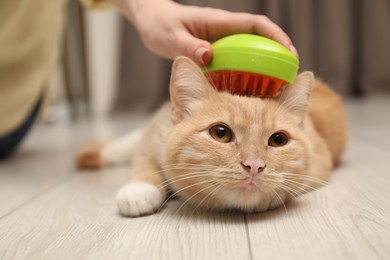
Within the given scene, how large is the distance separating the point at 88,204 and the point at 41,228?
0.67ft

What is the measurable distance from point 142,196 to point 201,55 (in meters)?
0.36

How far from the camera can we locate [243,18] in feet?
3.63

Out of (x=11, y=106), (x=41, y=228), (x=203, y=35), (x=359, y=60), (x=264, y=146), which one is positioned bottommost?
(x=359, y=60)

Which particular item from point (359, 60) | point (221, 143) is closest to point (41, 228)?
point (221, 143)

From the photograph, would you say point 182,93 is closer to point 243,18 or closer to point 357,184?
point 243,18

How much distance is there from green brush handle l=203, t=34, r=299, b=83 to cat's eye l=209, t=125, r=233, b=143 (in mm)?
136

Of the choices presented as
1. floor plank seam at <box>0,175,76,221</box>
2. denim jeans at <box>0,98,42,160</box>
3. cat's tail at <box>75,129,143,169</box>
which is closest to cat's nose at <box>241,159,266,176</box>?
floor plank seam at <box>0,175,76,221</box>

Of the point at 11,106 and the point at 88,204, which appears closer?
the point at 88,204

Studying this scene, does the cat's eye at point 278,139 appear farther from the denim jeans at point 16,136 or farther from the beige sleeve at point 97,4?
the denim jeans at point 16,136

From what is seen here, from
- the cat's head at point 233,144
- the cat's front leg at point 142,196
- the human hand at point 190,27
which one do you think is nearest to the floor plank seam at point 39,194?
the cat's front leg at point 142,196

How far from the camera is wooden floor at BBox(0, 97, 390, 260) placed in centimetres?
80

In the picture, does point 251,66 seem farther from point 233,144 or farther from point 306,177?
point 306,177

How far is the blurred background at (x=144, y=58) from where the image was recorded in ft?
12.3

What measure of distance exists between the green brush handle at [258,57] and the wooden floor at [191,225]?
32cm
